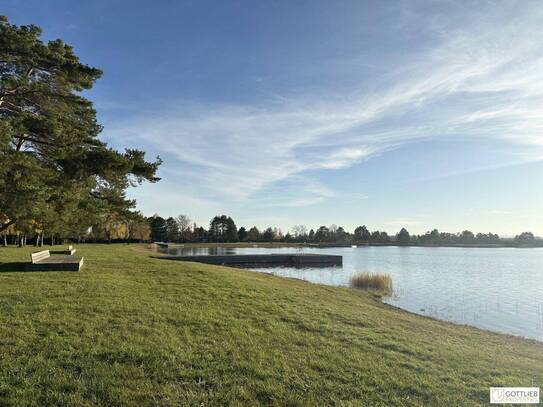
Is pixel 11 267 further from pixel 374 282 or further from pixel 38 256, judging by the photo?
pixel 374 282

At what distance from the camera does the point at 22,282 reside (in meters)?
10.0

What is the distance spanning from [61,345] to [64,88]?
10.5 m

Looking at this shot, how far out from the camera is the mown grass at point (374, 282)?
21305mm

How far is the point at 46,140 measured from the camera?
41.6ft

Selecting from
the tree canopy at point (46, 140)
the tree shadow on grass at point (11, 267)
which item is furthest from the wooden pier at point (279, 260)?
the tree canopy at point (46, 140)

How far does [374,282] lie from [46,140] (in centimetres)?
1834

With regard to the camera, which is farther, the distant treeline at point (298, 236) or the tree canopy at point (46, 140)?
the distant treeline at point (298, 236)

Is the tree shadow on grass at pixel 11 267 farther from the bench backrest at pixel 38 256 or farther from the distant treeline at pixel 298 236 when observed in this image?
the distant treeline at pixel 298 236

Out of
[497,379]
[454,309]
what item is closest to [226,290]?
[497,379]

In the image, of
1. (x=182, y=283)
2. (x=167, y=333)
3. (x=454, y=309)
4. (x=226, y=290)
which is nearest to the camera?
(x=167, y=333)

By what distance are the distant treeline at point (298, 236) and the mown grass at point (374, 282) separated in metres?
86.1

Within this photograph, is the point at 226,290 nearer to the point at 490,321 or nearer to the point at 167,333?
the point at 167,333

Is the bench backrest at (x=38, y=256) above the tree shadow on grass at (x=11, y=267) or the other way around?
above

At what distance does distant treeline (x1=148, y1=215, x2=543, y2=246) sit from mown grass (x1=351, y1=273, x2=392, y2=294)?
283ft
